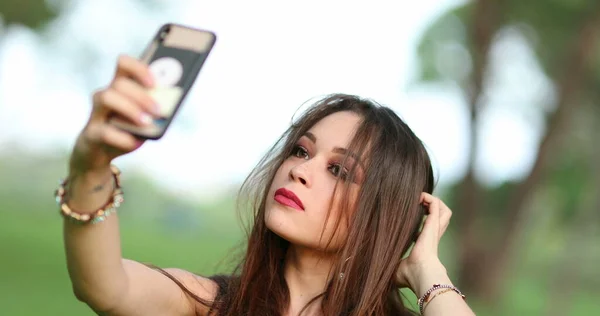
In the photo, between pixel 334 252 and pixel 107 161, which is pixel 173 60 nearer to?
pixel 107 161

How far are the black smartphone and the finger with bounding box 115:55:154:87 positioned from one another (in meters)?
0.03

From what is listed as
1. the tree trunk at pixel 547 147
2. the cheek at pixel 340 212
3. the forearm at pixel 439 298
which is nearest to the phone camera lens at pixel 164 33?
the cheek at pixel 340 212

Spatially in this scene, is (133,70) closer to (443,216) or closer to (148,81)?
(148,81)

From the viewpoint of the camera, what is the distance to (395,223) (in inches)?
109

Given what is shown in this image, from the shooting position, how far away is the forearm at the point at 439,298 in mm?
2531

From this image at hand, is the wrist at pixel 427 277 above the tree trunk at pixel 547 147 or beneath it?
beneath

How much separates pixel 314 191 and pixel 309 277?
0.33m

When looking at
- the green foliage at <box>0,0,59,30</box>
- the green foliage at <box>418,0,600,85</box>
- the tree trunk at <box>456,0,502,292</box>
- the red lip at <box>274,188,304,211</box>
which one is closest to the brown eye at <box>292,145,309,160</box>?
the red lip at <box>274,188,304,211</box>

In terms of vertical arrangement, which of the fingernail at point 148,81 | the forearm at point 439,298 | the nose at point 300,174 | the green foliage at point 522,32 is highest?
the green foliage at point 522,32

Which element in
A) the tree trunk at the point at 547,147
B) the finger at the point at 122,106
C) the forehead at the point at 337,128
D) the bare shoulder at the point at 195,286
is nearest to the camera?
the finger at the point at 122,106

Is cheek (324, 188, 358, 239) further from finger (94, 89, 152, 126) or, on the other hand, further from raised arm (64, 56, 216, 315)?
finger (94, 89, 152, 126)

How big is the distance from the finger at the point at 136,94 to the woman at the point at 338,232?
76 cm

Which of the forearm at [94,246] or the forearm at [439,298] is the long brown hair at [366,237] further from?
the forearm at [94,246]

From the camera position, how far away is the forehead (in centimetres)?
275
